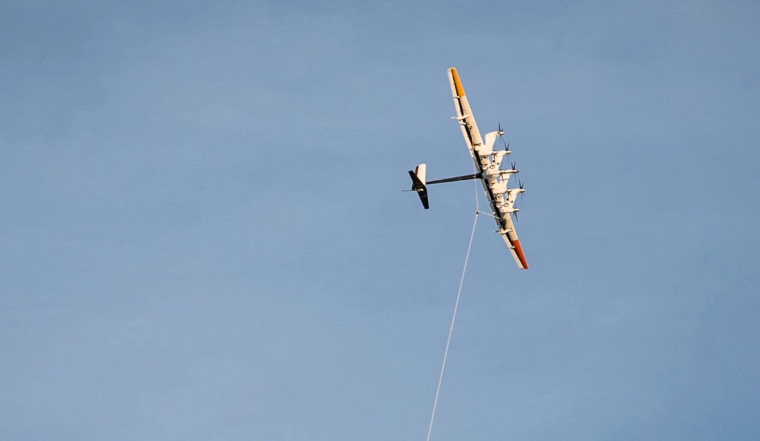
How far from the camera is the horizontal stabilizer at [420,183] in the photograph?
356ft

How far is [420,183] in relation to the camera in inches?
4272

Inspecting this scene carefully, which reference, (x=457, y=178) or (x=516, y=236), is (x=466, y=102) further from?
(x=516, y=236)

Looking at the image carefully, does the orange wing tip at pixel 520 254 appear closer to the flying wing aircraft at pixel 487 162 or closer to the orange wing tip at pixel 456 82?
the flying wing aircraft at pixel 487 162

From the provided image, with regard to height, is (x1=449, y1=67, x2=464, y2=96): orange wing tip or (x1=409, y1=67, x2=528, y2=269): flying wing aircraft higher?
(x1=449, y1=67, x2=464, y2=96): orange wing tip

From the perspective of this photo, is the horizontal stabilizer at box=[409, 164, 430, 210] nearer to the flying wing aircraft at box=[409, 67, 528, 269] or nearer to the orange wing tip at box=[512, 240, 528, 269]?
the flying wing aircraft at box=[409, 67, 528, 269]

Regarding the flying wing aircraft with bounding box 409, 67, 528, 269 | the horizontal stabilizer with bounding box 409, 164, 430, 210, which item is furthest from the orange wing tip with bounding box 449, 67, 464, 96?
the horizontal stabilizer with bounding box 409, 164, 430, 210

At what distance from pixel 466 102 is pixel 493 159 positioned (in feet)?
19.0

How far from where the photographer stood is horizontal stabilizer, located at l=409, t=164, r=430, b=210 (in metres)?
108

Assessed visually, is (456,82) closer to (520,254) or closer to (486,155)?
(486,155)

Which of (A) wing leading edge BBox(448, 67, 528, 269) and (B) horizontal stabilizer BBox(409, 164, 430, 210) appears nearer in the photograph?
(A) wing leading edge BBox(448, 67, 528, 269)

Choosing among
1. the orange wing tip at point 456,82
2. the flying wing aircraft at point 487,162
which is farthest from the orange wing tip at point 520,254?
the orange wing tip at point 456,82

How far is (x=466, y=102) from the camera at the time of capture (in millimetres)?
104312

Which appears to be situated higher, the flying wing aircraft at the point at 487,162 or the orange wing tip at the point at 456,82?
the orange wing tip at the point at 456,82

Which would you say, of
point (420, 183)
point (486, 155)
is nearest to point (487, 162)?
point (486, 155)
